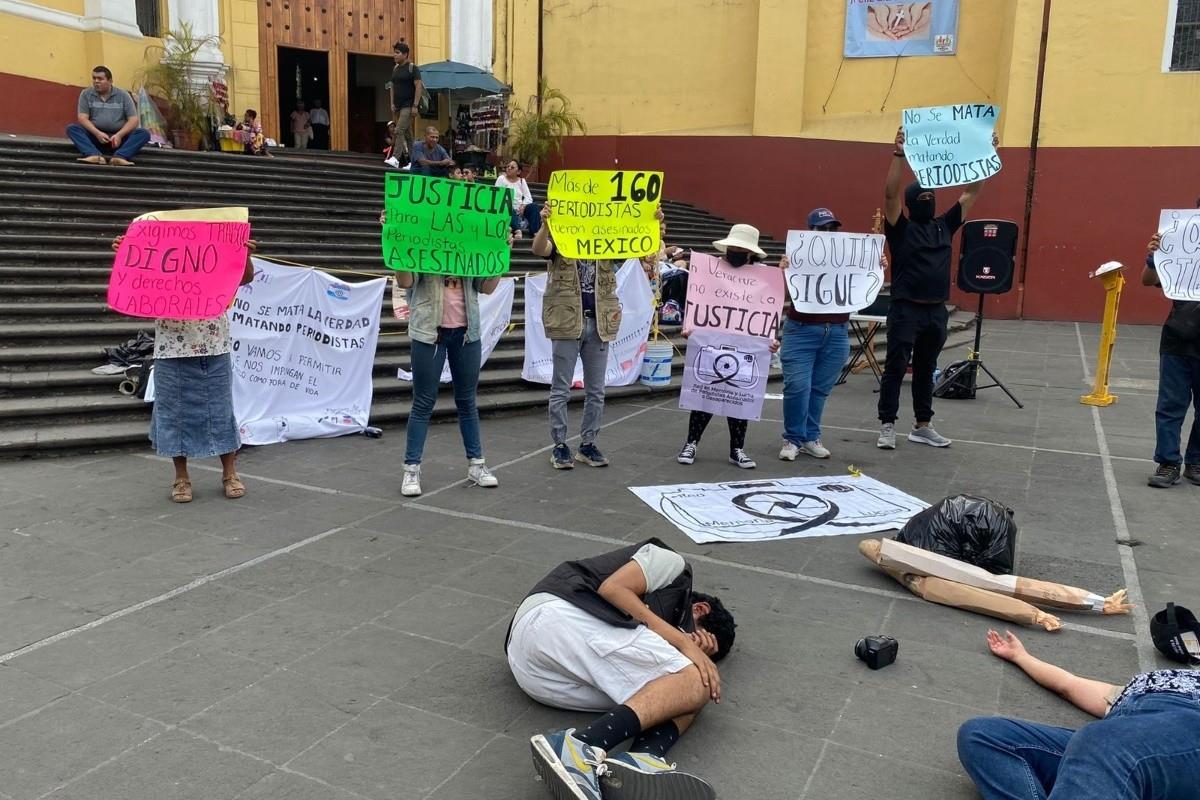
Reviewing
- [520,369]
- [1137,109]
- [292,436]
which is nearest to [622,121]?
[1137,109]

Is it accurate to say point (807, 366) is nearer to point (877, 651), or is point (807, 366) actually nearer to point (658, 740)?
point (877, 651)

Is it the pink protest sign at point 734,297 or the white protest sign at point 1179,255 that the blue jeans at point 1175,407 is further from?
the pink protest sign at point 734,297

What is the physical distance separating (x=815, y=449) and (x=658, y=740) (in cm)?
425

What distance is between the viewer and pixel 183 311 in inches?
208

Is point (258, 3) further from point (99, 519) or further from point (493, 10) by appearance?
point (99, 519)

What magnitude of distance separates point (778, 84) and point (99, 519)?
49.5 feet

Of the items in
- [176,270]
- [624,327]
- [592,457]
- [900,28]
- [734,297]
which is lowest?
[592,457]

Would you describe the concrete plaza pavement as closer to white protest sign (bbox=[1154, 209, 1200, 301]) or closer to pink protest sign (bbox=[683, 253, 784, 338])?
pink protest sign (bbox=[683, 253, 784, 338])

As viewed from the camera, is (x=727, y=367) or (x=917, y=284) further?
(x=917, y=284)

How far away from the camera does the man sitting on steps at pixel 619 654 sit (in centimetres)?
276

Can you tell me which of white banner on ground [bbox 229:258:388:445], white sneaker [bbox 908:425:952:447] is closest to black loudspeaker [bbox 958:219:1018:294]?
white sneaker [bbox 908:425:952:447]

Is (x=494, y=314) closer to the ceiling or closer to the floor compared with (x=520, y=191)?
closer to the floor

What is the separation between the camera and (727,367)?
649cm

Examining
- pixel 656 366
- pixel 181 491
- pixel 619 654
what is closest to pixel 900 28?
pixel 656 366
